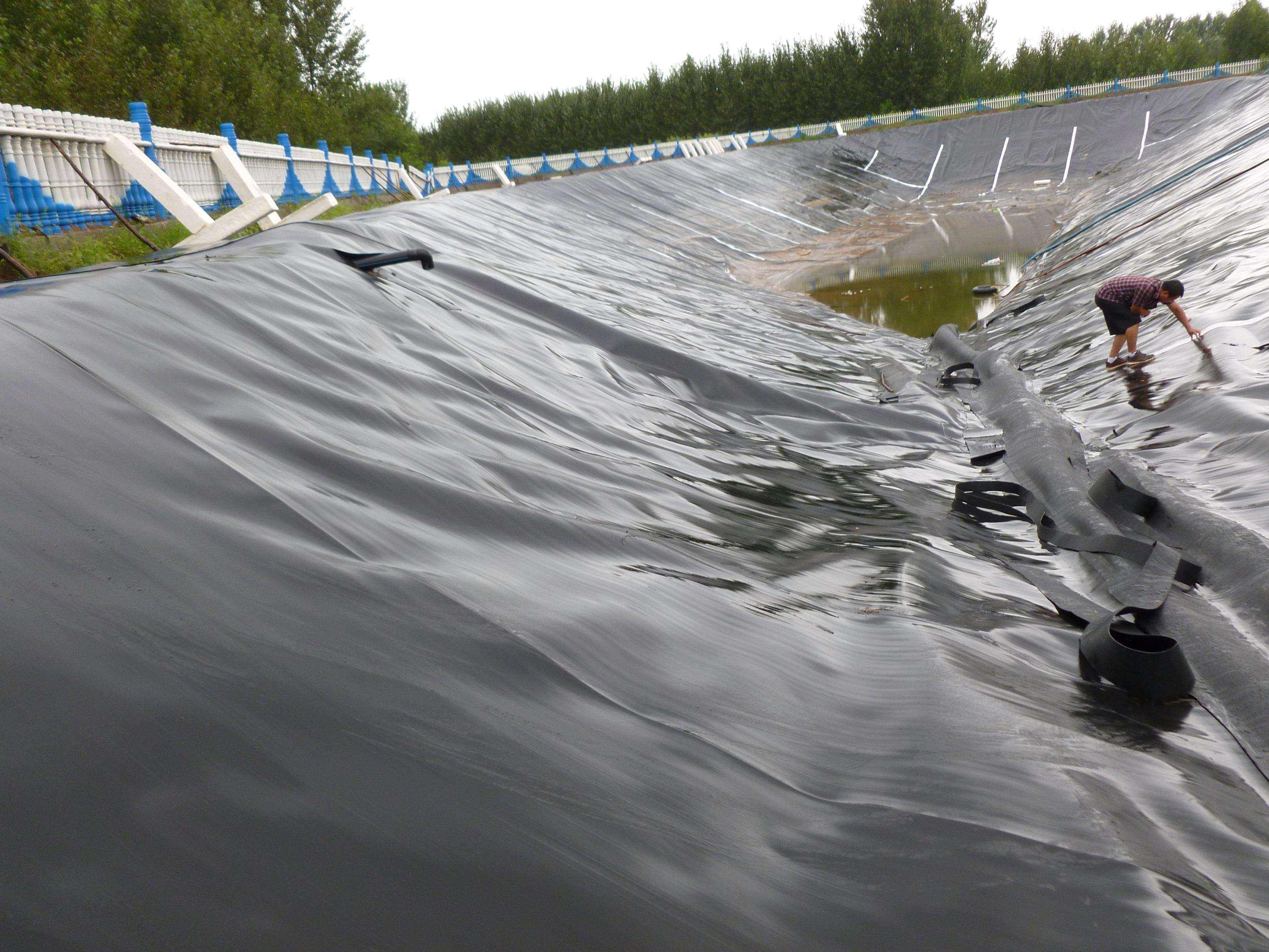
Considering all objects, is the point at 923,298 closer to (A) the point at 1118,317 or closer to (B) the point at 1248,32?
(A) the point at 1118,317

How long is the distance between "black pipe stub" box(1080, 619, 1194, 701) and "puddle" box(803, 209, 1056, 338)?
8223 millimetres

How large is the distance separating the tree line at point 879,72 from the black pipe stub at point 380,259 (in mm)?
34859

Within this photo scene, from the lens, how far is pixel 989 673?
211 cm

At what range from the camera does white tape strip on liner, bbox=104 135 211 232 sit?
7270 mm

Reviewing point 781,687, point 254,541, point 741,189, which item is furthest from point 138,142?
point 741,189

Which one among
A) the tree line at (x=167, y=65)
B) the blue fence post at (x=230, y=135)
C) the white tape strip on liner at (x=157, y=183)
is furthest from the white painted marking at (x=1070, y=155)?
the white tape strip on liner at (x=157, y=183)

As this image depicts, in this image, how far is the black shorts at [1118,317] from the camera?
580 cm

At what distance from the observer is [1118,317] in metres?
5.88

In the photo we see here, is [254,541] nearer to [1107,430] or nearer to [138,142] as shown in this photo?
[1107,430]

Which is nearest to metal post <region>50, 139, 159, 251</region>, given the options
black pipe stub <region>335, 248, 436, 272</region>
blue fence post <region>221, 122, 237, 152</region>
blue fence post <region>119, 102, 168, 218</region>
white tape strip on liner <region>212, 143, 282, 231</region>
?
blue fence post <region>119, 102, 168, 218</region>

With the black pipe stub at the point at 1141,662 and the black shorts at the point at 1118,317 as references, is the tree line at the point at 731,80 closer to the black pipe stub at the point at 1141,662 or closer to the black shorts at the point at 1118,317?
the black shorts at the point at 1118,317

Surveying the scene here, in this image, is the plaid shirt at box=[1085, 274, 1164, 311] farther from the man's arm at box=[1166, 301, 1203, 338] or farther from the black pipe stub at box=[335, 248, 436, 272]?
the black pipe stub at box=[335, 248, 436, 272]

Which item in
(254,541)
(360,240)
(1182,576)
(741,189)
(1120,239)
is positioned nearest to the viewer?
(254,541)

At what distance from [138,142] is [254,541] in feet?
27.8
